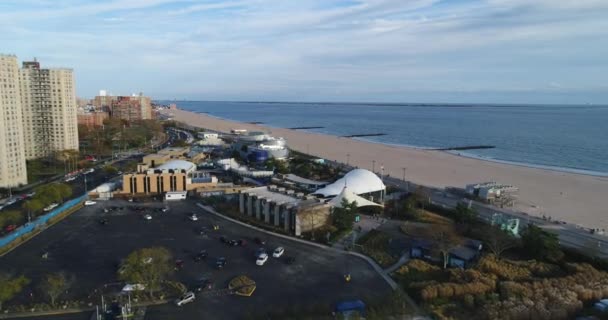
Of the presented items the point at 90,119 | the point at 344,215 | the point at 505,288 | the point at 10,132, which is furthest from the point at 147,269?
the point at 90,119

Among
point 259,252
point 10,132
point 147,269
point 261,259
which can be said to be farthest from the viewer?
point 10,132

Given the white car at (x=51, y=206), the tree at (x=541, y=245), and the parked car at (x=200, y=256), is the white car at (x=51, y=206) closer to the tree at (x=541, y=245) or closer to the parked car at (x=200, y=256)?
the parked car at (x=200, y=256)

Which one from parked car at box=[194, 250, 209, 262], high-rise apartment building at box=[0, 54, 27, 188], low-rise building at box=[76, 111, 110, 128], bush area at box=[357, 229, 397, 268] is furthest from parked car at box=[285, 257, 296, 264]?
low-rise building at box=[76, 111, 110, 128]

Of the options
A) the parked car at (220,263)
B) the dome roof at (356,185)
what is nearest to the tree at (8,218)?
the parked car at (220,263)

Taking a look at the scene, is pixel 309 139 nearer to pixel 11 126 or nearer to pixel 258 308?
pixel 11 126

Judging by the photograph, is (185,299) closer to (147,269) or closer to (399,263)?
(147,269)

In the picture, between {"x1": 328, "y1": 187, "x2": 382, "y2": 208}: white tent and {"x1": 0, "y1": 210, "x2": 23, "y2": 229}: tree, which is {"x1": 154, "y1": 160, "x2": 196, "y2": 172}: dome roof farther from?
{"x1": 328, "y1": 187, "x2": 382, "y2": 208}: white tent
